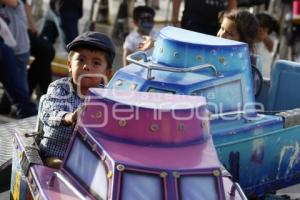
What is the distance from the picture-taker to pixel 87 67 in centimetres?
353

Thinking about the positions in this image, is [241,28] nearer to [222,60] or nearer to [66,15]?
[222,60]

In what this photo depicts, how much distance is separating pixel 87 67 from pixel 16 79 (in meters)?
2.65

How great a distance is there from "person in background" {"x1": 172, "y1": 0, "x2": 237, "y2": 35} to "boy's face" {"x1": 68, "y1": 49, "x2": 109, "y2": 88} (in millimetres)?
2708

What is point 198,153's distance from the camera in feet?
9.56

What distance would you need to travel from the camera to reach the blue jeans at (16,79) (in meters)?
5.95

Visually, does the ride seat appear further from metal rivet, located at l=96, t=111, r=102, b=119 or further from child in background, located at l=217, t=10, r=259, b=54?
metal rivet, located at l=96, t=111, r=102, b=119

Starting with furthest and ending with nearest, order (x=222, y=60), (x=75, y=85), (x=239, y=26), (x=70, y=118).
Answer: (x=239, y=26)
(x=222, y=60)
(x=75, y=85)
(x=70, y=118)

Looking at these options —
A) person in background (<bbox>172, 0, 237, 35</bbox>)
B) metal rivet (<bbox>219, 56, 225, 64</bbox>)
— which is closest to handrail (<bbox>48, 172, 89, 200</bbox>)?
metal rivet (<bbox>219, 56, 225, 64</bbox>)

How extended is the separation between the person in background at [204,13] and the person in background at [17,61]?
4.58 ft

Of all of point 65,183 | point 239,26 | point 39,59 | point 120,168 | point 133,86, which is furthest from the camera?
point 39,59

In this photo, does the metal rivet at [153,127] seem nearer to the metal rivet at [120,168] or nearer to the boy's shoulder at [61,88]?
the metal rivet at [120,168]

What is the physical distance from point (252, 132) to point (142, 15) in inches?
113

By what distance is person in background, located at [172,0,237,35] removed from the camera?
6156 mm

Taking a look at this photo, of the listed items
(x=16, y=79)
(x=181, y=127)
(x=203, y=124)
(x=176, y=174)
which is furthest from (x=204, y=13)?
(x=176, y=174)
